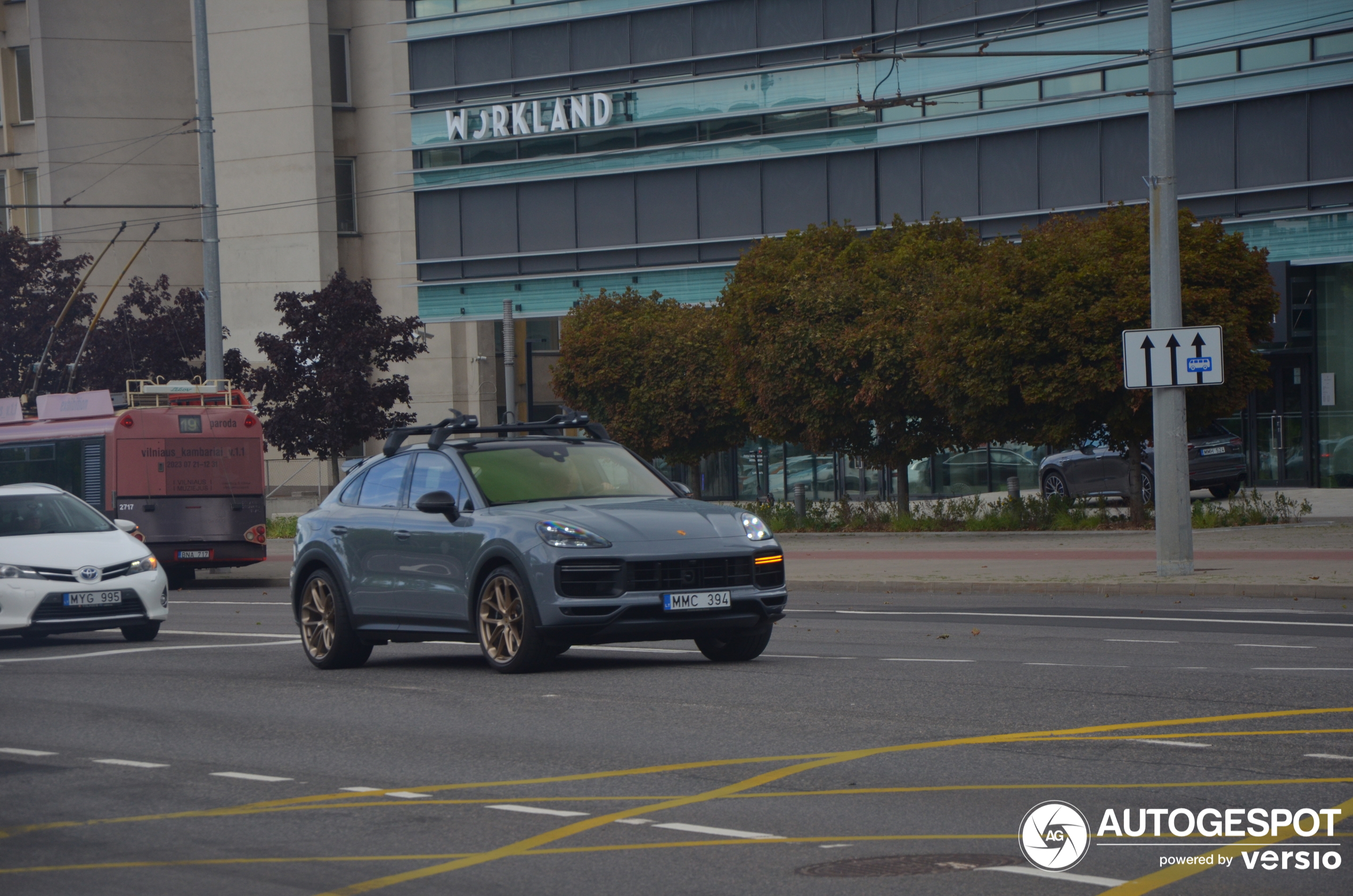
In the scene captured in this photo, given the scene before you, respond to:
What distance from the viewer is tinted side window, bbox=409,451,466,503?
13.0m

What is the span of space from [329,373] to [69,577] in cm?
2710

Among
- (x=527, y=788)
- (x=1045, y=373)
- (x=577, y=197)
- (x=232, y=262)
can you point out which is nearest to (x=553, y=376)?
(x=577, y=197)

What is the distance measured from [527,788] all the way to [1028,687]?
4.11 m

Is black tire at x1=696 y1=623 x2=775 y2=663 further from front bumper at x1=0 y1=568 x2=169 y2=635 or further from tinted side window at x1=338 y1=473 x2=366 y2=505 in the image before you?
front bumper at x1=0 y1=568 x2=169 y2=635

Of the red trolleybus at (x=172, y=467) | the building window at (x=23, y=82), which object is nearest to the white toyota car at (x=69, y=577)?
the red trolleybus at (x=172, y=467)

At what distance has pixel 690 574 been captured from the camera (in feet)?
39.3

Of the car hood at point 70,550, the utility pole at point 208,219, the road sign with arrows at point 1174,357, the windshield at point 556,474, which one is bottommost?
the car hood at point 70,550

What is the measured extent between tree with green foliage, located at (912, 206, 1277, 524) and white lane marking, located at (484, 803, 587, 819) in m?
21.8

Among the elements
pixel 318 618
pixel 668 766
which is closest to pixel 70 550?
pixel 318 618

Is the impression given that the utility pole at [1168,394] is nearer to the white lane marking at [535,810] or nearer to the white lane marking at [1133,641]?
the white lane marking at [1133,641]

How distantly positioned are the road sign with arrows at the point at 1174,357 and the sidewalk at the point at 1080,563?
223cm

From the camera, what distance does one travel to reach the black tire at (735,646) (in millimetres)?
12836

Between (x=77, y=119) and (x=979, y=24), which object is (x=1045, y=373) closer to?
(x=979, y=24)

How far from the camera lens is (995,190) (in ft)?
144
